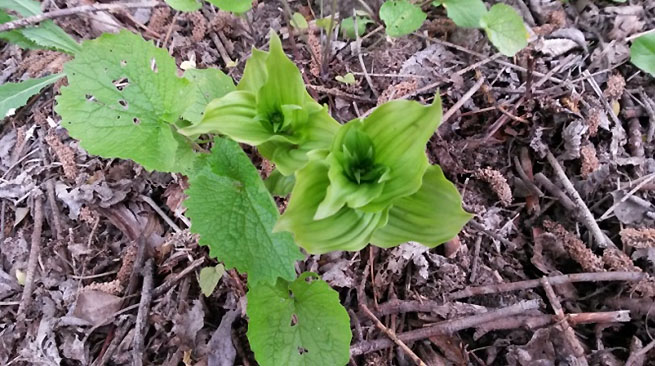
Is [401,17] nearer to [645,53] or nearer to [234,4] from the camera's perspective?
[234,4]

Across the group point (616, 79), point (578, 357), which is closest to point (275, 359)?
point (578, 357)

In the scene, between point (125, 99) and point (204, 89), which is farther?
point (204, 89)

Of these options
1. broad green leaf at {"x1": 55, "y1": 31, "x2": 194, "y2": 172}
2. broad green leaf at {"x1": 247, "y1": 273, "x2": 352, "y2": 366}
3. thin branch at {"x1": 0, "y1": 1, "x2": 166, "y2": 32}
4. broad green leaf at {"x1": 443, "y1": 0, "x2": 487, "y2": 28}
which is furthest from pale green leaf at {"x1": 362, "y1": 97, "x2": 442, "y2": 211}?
thin branch at {"x1": 0, "y1": 1, "x2": 166, "y2": 32}

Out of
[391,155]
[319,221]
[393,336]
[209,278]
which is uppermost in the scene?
[391,155]

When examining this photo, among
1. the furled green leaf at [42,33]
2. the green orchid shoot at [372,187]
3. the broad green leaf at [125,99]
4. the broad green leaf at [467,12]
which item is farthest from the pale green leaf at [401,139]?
the furled green leaf at [42,33]

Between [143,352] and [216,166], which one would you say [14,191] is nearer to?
[143,352]

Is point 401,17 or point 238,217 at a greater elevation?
point 401,17

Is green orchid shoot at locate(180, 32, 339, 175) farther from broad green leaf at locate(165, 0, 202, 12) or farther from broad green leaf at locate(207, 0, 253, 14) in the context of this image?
broad green leaf at locate(165, 0, 202, 12)

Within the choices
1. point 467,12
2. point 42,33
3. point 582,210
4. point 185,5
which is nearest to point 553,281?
point 582,210
